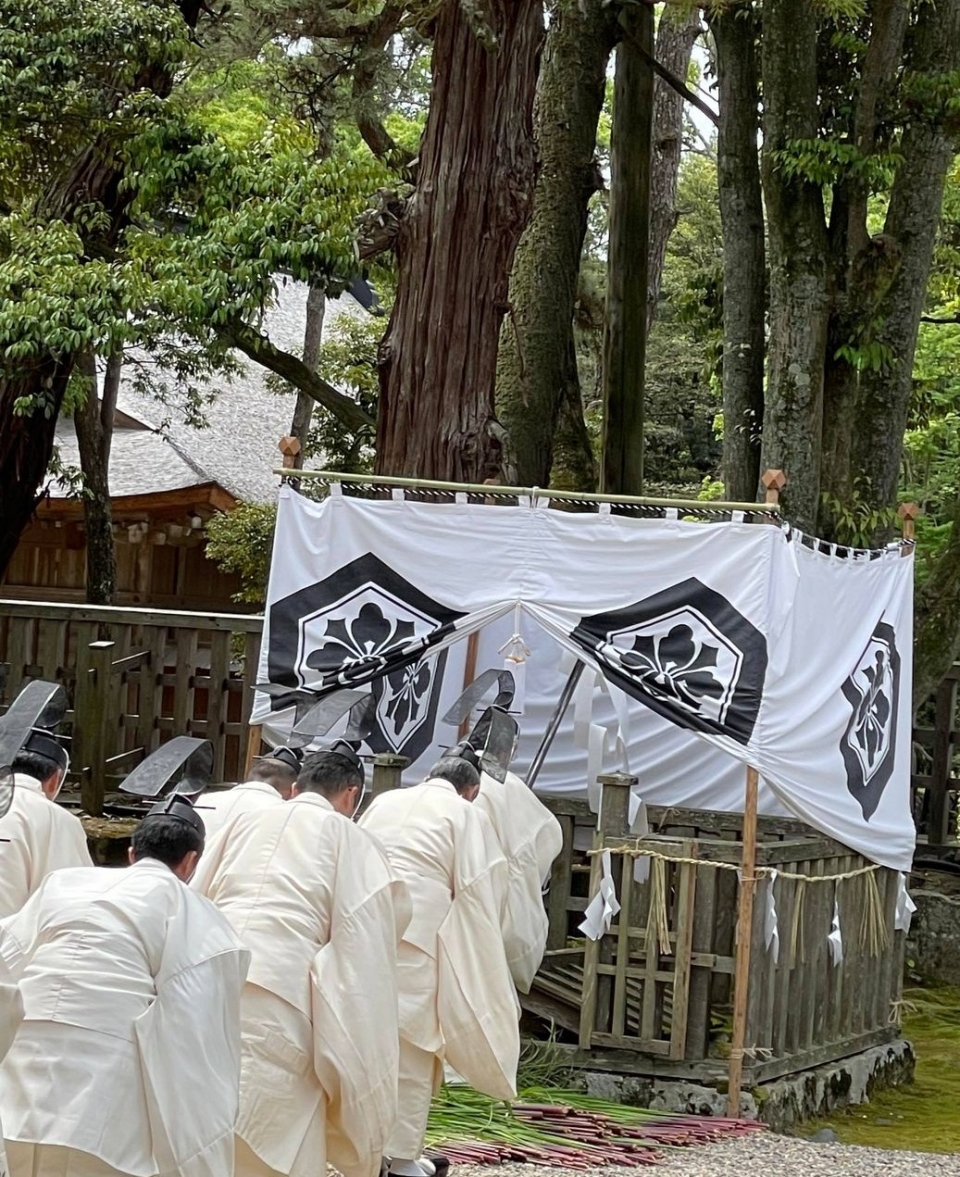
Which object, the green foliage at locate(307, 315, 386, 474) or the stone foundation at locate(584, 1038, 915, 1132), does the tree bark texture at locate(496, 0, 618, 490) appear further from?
the stone foundation at locate(584, 1038, 915, 1132)

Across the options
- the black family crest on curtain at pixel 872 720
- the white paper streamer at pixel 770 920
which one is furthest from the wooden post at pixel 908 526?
the white paper streamer at pixel 770 920

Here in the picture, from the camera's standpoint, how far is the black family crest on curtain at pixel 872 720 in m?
8.32

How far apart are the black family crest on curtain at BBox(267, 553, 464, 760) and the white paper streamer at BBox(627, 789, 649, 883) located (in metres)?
1.32

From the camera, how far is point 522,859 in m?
7.50

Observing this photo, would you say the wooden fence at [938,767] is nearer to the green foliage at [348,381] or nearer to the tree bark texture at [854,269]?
the tree bark texture at [854,269]

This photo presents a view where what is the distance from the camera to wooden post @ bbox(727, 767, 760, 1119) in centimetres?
756

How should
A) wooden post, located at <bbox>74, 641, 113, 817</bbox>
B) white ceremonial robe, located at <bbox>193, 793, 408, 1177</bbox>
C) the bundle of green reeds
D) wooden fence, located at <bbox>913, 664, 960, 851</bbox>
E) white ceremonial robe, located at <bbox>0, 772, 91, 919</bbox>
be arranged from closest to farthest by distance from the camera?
white ceremonial robe, located at <bbox>193, 793, 408, 1177</bbox> < white ceremonial robe, located at <bbox>0, 772, 91, 919</bbox> < the bundle of green reeds < wooden post, located at <bbox>74, 641, 113, 817</bbox> < wooden fence, located at <bbox>913, 664, 960, 851</bbox>

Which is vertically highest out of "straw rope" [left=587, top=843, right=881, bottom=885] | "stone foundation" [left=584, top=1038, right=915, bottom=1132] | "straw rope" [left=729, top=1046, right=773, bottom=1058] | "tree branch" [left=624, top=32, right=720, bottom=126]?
"tree branch" [left=624, top=32, right=720, bottom=126]

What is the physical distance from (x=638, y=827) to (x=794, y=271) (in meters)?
4.27

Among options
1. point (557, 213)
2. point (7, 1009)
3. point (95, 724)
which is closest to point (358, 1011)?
point (7, 1009)

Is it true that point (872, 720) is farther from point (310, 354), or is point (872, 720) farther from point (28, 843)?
point (310, 354)

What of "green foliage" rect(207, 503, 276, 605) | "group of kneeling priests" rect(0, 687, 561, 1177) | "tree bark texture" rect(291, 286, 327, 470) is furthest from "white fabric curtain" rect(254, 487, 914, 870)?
"tree bark texture" rect(291, 286, 327, 470)

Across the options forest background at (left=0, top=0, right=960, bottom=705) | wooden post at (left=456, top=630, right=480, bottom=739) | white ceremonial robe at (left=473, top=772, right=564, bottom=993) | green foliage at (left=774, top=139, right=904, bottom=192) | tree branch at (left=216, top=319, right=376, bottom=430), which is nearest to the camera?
white ceremonial robe at (left=473, top=772, right=564, bottom=993)

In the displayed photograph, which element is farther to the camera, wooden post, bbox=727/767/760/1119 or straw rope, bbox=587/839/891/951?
straw rope, bbox=587/839/891/951
